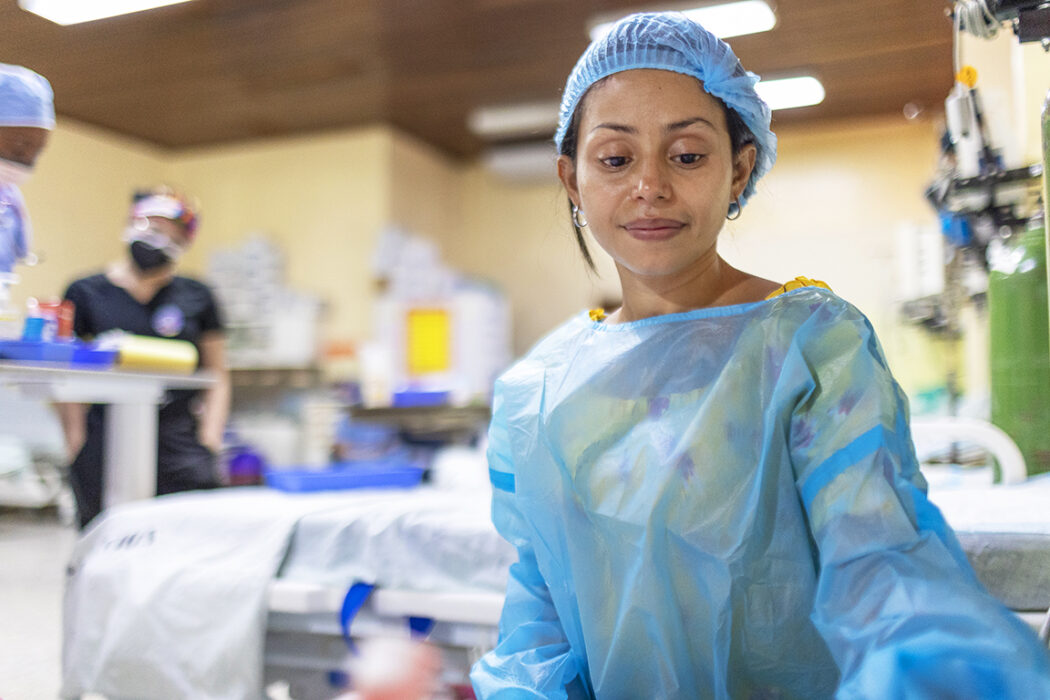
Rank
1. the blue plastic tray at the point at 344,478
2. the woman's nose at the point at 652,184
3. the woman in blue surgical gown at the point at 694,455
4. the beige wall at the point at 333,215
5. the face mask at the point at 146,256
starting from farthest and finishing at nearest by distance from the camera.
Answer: the beige wall at the point at 333,215, the blue plastic tray at the point at 344,478, the face mask at the point at 146,256, the woman's nose at the point at 652,184, the woman in blue surgical gown at the point at 694,455

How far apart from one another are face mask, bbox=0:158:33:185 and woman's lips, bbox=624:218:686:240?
2.20ft

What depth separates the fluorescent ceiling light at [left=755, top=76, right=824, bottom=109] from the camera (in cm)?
120

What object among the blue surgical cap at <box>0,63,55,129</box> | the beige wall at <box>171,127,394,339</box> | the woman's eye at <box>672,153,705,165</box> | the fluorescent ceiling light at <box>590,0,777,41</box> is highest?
the beige wall at <box>171,127,394,339</box>

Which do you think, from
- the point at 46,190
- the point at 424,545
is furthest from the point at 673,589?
the point at 46,190

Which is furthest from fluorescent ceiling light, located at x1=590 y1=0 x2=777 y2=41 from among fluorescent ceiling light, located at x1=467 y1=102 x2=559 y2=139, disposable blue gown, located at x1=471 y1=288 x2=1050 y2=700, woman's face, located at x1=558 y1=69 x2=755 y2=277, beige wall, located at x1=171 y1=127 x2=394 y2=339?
beige wall, located at x1=171 y1=127 x2=394 y2=339

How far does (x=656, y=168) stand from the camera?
89 centimetres

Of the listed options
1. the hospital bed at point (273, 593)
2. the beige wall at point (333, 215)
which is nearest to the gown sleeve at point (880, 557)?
the hospital bed at point (273, 593)

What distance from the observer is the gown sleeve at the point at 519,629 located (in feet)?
3.05

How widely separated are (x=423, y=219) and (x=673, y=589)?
5079mm

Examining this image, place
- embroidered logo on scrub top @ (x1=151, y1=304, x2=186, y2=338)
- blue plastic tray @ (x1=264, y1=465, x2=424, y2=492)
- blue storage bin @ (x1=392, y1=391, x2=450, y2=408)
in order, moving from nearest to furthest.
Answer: embroidered logo on scrub top @ (x1=151, y1=304, x2=186, y2=338)
blue plastic tray @ (x1=264, y1=465, x2=424, y2=492)
blue storage bin @ (x1=392, y1=391, x2=450, y2=408)

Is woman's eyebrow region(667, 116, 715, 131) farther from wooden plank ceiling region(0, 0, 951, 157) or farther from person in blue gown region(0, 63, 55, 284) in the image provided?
person in blue gown region(0, 63, 55, 284)

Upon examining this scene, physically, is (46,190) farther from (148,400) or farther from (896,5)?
(896,5)

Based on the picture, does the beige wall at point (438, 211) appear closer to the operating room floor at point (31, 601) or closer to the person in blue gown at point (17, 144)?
the person in blue gown at point (17, 144)

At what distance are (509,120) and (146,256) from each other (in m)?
3.42
